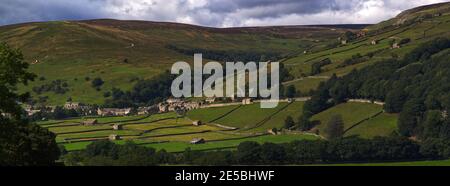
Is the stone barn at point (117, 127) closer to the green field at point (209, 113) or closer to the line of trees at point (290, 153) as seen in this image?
the green field at point (209, 113)

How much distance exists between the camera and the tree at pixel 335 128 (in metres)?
123

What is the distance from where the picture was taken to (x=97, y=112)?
19025cm

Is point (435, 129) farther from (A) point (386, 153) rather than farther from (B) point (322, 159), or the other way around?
(B) point (322, 159)

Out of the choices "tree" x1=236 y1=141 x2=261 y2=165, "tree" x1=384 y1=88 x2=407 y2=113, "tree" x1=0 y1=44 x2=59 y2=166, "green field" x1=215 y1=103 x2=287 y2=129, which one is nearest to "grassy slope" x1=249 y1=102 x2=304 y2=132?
"green field" x1=215 y1=103 x2=287 y2=129

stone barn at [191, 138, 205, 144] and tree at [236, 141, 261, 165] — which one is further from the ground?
tree at [236, 141, 261, 165]

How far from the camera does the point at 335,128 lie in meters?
128

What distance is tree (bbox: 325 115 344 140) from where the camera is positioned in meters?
123

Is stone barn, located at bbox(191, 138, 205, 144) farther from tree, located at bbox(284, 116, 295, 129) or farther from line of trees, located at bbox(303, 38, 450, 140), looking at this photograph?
line of trees, located at bbox(303, 38, 450, 140)

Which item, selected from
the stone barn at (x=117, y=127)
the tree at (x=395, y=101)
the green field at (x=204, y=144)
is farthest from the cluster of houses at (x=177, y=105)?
the tree at (x=395, y=101)

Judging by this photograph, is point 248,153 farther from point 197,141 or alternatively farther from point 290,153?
point 197,141

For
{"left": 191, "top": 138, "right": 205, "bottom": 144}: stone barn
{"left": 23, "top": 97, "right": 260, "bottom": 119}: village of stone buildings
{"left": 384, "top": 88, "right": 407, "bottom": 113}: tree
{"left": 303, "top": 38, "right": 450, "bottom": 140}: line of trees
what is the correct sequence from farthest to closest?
{"left": 23, "top": 97, "right": 260, "bottom": 119}: village of stone buildings
{"left": 384, "top": 88, "right": 407, "bottom": 113}: tree
{"left": 303, "top": 38, "right": 450, "bottom": 140}: line of trees
{"left": 191, "top": 138, "right": 205, "bottom": 144}: stone barn

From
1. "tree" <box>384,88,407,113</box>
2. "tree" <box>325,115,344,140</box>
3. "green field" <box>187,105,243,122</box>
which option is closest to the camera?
"tree" <box>325,115,344,140</box>
